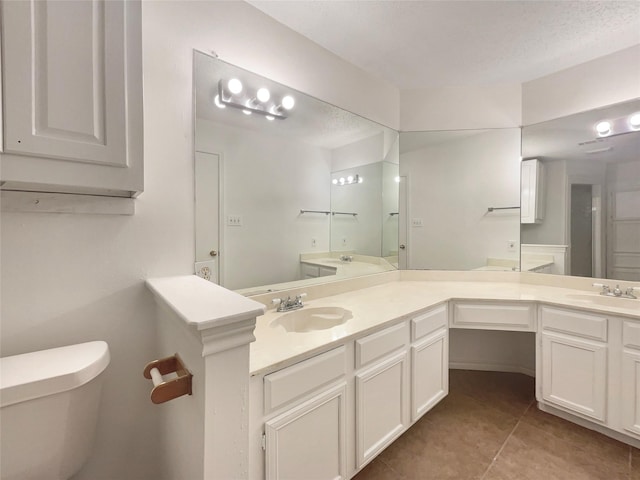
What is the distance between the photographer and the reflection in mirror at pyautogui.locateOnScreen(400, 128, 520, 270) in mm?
2408

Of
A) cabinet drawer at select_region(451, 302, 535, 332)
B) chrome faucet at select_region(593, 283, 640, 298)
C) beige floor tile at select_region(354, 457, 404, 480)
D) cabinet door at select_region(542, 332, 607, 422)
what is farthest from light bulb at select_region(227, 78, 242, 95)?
chrome faucet at select_region(593, 283, 640, 298)

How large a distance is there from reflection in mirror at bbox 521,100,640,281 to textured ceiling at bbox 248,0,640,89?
0.50 meters

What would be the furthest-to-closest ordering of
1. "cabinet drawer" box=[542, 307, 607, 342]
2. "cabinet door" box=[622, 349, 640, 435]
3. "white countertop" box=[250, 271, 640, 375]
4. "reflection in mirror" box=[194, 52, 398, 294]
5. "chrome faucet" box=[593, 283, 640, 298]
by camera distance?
"chrome faucet" box=[593, 283, 640, 298] < "cabinet drawer" box=[542, 307, 607, 342] < "cabinet door" box=[622, 349, 640, 435] < "reflection in mirror" box=[194, 52, 398, 294] < "white countertop" box=[250, 271, 640, 375]

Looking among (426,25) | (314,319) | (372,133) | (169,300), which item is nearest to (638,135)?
(426,25)

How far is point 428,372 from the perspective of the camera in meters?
1.70

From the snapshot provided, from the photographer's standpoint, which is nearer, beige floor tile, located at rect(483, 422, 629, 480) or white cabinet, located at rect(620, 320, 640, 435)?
beige floor tile, located at rect(483, 422, 629, 480)

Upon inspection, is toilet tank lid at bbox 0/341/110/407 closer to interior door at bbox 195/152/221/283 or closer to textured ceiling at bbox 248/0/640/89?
interior door at bbox 195/152/221/283

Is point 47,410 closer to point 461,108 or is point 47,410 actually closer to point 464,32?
point 464,32

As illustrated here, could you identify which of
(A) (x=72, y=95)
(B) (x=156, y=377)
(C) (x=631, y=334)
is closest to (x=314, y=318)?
(B) (x=156, y=377)

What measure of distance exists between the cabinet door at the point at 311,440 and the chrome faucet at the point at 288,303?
1.79ft

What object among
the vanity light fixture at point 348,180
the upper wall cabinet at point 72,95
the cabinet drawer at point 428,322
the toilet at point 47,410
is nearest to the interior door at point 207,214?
the upper wall cabinet at point 72,95

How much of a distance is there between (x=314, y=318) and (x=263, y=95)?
135 centimetres

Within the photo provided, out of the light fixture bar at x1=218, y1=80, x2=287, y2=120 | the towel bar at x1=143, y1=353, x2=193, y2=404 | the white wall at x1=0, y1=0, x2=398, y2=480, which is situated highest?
the light fixture bar at x1=218, y1=80, x2=287, y2=120

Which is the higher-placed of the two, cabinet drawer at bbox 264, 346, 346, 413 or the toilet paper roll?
the toilet paper roll
